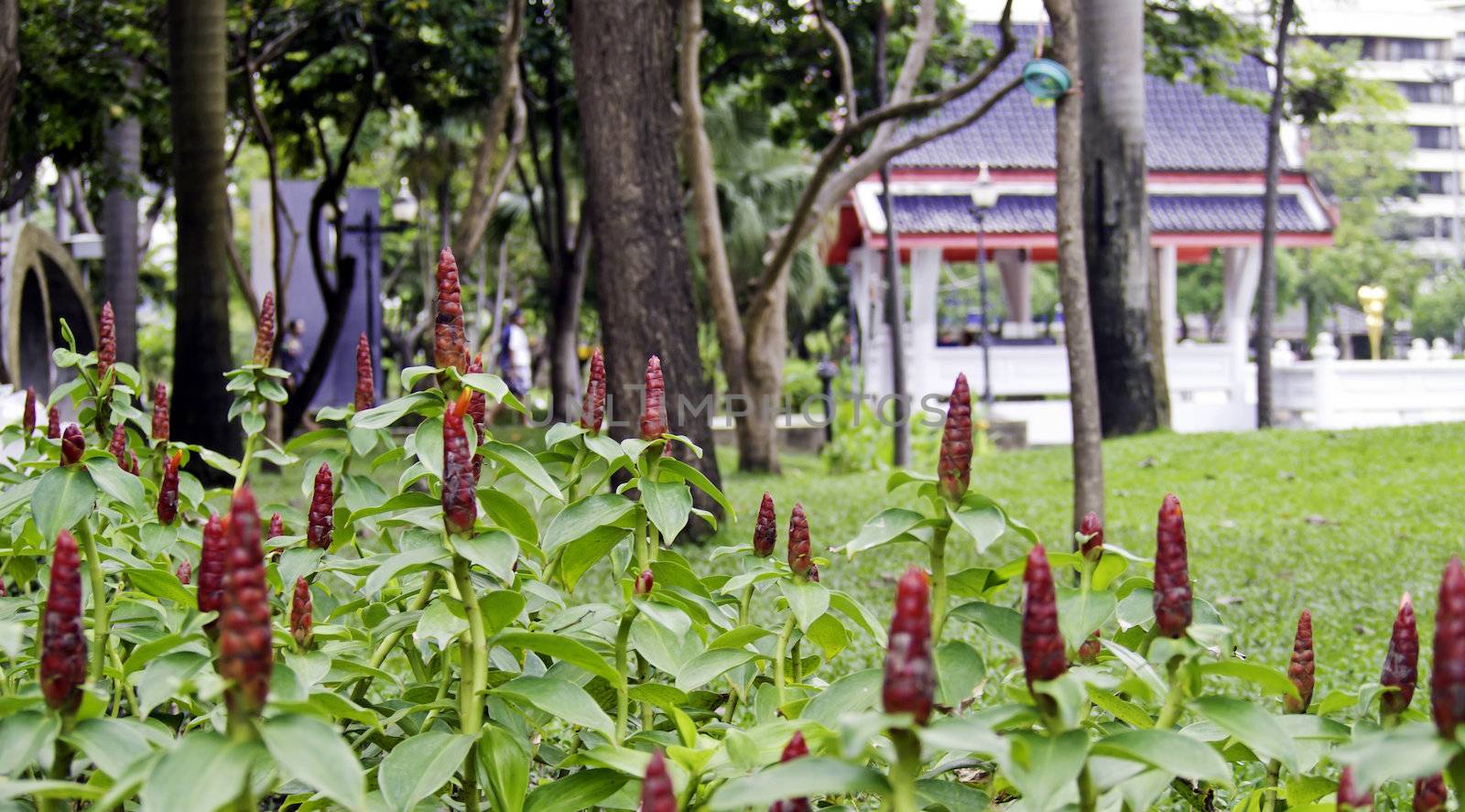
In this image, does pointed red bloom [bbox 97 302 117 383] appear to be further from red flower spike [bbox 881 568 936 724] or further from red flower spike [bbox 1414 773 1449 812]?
red flower spike [bbox 1414 773 1449 812]

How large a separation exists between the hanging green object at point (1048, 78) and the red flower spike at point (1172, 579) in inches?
198

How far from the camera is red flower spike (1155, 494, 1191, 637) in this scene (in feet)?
3.93

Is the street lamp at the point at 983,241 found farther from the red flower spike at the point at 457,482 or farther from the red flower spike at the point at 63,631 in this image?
the red flower spike at the point at 63,631

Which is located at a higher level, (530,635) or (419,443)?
(419,443)

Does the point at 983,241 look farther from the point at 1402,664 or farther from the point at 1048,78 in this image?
the point at 1402,664

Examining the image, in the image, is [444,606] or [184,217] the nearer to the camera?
[444,606]

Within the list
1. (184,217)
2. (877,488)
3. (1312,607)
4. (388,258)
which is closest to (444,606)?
(1312,607)

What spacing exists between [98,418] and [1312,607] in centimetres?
516

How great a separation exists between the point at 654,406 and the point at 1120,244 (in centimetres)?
1140

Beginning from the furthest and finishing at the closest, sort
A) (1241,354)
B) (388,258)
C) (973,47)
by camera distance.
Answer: (388,258) < (1241,354) < (973,47)

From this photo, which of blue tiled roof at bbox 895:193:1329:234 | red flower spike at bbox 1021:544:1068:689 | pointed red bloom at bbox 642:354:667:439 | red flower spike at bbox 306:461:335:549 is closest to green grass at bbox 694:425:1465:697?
red flower spike at bbox 306:461:335:549

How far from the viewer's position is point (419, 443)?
155cm

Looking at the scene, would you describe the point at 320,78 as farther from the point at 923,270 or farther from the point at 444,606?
the point at 444,606

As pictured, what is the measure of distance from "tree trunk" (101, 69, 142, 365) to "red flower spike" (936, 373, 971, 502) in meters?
13.2
